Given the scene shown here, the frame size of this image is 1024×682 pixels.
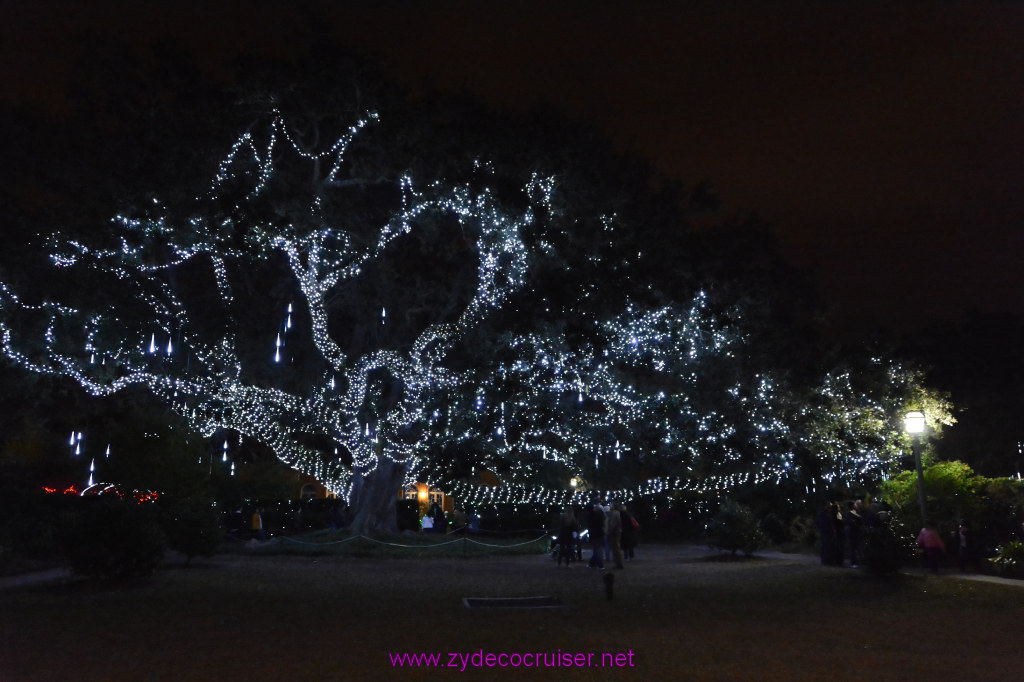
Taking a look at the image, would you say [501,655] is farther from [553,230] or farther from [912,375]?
[912,375]

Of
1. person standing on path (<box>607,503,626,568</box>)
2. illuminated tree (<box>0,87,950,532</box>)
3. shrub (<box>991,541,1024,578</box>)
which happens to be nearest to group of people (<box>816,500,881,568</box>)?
shrub (<box>991,541,1024,578</box>)

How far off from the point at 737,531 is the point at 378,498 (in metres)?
10.8

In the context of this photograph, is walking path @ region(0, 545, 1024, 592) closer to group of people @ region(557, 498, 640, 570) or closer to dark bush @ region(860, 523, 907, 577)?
dark bush @ region(860, 523, 907, 577)

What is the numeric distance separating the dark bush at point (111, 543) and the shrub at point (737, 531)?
13071mm

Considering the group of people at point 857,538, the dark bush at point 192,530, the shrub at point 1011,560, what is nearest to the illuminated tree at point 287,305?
the dark bush at point 192,530

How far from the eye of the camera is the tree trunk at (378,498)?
27.7 m

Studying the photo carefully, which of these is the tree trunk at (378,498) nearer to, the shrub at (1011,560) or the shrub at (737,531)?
the shrub at (737,531)

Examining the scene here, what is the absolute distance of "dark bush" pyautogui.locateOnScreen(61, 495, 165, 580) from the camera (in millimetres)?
14930

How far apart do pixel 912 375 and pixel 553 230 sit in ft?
43.6

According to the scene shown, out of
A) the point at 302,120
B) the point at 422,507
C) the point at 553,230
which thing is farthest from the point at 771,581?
the point at 422,507

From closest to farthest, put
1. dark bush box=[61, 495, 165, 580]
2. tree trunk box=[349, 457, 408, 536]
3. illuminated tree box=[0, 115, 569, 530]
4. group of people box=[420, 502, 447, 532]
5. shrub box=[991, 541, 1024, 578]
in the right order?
dark bush box=[61, 495, 165, 580] → shrub box=[991, 541, 1024, 578] → illuminated tree box=[0, 115, 569, 530] → tree trunk box=[349, 457, 408, 536] → group of people box=[420, 502, 447, 532]

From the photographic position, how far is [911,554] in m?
15.9

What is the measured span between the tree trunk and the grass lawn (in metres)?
10.3

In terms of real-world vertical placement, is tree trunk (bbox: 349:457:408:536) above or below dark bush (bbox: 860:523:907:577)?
above
